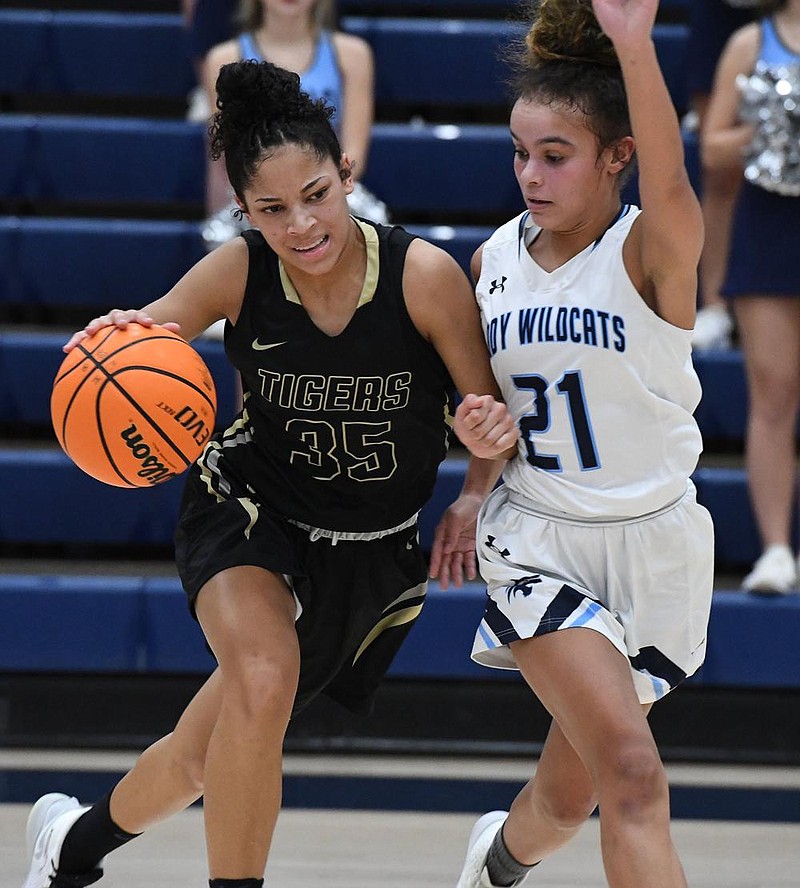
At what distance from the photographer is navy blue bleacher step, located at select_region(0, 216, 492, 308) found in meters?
5.32

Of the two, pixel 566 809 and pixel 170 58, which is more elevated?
pixel 170 58

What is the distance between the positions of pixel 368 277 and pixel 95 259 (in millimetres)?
2900

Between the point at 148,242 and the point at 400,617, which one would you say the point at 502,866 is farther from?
the point at 148,242

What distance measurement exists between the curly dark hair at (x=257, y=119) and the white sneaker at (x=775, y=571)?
2238 mm

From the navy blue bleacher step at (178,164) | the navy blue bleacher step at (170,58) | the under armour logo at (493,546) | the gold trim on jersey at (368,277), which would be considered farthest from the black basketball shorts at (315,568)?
the navy blue bleacher step at (170,58)

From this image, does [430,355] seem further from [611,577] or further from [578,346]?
[611,577]

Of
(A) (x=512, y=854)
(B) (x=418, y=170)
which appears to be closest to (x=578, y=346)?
(A) (x=512, y=854)

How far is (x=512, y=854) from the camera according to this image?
2.94m

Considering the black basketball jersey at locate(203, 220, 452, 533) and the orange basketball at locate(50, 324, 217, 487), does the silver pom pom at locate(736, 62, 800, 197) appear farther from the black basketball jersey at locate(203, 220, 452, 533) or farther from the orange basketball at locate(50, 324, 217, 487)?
Answer: the orange basketball at locate(50, 324, 217, 487)

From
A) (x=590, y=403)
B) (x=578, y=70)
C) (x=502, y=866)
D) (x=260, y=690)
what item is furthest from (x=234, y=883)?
(x=578, y=70)

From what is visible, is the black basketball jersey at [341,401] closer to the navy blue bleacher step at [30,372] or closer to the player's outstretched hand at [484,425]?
the player's outstretched hand at [484,425]

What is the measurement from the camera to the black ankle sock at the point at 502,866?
2.96 m

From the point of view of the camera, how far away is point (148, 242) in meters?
5.34

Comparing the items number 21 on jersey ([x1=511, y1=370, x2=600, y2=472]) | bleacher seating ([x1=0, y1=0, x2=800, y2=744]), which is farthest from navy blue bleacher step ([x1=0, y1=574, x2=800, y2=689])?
number 21 on jersey ([x1=511, y1=370, x2=600, y2=472])
